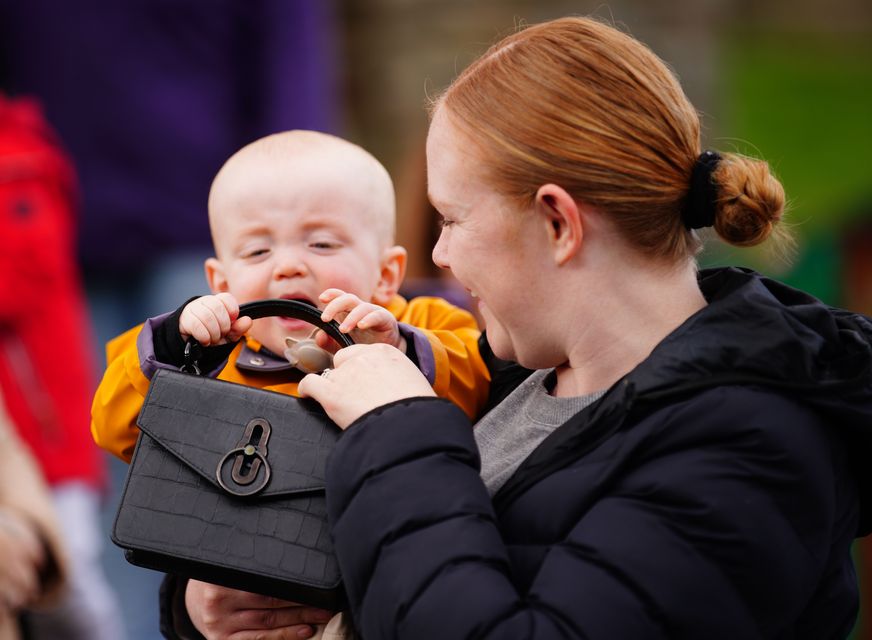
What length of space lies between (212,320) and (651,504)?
2.33 feet

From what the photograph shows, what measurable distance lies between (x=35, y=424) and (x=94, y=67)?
1.20m

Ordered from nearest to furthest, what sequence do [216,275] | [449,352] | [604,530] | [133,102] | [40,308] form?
[604,530] → [449,352] → [216,275] → [40,308] → [133,102]

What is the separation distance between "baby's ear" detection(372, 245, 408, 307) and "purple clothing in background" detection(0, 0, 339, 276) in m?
2.06

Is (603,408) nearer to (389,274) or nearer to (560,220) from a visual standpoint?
(560,220)

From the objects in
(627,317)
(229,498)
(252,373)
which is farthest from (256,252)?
(627,317)

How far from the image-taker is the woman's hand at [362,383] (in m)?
1.82

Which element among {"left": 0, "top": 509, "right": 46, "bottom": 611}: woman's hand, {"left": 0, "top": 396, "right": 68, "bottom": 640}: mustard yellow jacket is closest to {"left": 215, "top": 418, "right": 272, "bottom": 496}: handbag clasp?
{"left": 0, "top": 509, "right": 46, "bottom": 611}: woman's hand

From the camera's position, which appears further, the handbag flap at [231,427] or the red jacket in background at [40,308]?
the red jacket in background at [40,308]

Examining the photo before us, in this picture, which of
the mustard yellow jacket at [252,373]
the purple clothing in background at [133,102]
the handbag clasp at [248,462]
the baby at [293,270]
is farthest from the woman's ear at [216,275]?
the purple clothing in background at [133,102]

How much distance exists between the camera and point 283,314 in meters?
A: 1.99

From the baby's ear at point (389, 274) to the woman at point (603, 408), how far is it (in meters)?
0.40

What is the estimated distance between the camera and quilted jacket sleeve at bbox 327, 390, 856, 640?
5.35 ft

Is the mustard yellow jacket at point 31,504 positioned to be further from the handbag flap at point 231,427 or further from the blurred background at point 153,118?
the handbag flap at point 231,427

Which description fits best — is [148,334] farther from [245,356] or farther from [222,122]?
[222,122]
